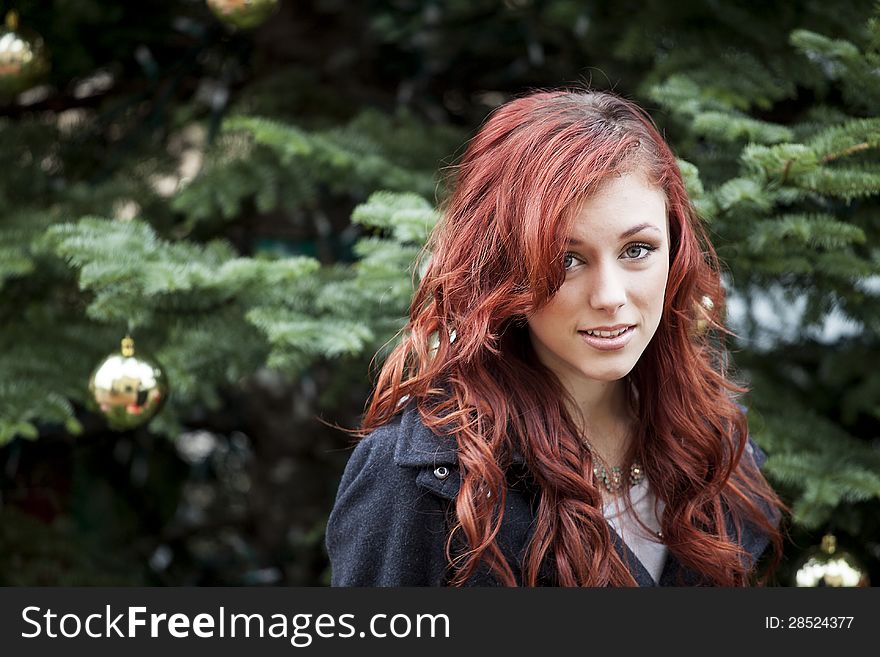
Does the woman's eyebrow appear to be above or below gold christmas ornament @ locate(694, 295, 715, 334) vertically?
above

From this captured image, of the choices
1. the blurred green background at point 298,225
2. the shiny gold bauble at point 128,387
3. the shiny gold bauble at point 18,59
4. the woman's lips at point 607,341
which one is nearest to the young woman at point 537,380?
the woman's lips at point 607,341

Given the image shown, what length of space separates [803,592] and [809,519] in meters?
0.29

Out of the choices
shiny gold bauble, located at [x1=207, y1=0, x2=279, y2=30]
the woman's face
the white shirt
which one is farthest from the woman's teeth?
shiny gold bauble, located at [x1=207, y1=0, x2=279, y2=30]

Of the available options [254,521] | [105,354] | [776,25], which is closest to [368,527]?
[105,354]

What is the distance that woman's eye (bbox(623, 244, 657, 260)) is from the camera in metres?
1.46

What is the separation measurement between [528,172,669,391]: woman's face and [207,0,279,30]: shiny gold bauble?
1265mm

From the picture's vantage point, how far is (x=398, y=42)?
121 inches

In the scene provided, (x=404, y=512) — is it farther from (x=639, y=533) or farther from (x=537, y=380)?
(x=639, y=533)

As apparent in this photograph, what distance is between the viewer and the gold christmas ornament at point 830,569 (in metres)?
2.00

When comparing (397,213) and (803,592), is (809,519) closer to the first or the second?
(803,592)

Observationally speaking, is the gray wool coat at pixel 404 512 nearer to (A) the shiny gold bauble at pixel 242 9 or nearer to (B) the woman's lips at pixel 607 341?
(B) the woman's lips at pixel 607 341

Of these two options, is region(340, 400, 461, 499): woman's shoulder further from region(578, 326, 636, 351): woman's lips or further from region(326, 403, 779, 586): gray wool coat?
Result: region(578, 326, 636, 351): woman's lips

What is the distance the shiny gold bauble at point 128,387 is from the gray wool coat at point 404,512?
63 cm

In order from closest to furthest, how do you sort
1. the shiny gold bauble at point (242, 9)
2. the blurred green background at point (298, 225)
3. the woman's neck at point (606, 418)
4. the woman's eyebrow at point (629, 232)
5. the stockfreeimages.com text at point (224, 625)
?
the woman's eyebrow at point (629, 232) → the stockfreeimages.com text at point (224, 625) → the woman's neck at point (606, 418) → the blurred green background at point (298, 225) → the shiny gold bauble at point (242, 9)
